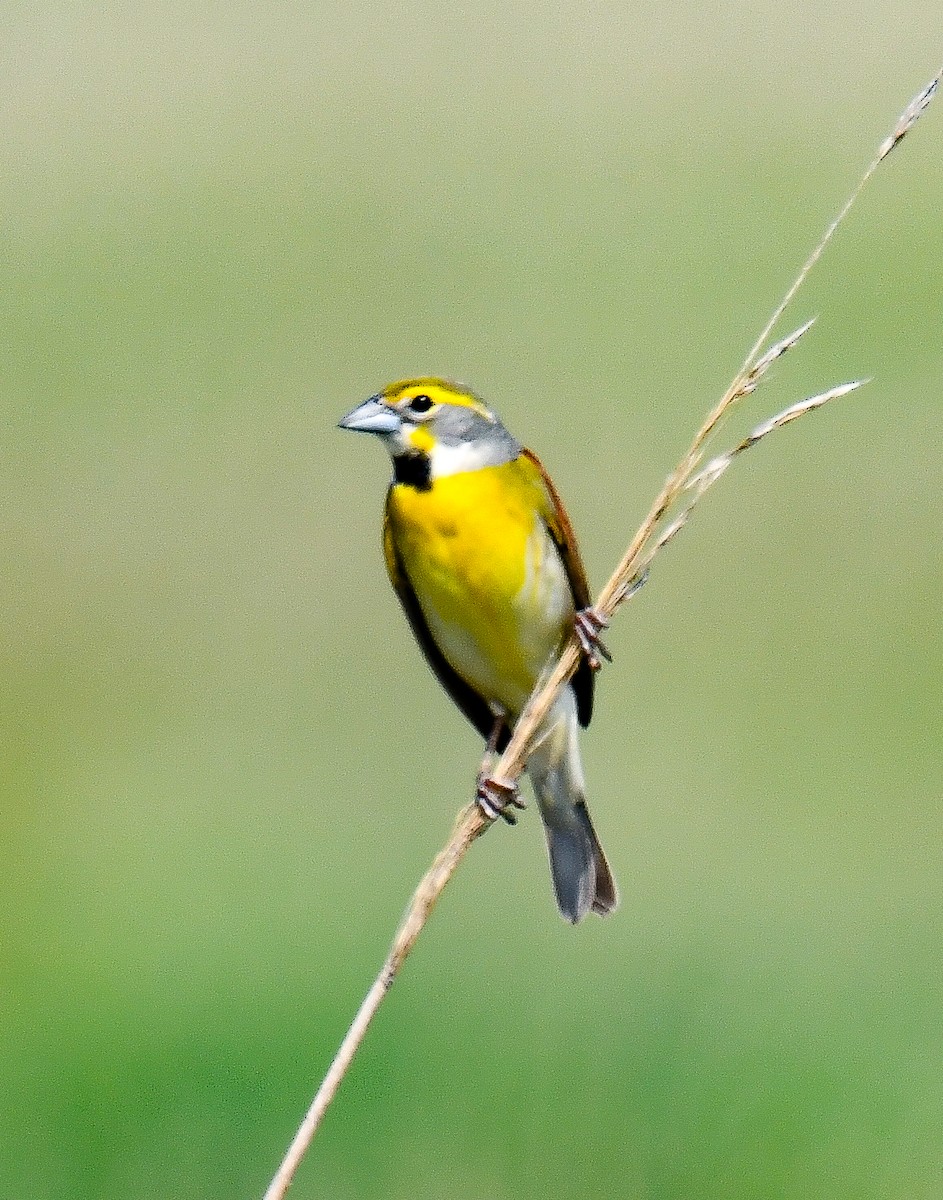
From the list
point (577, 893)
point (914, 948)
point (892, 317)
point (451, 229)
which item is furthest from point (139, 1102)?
point (451, 229)

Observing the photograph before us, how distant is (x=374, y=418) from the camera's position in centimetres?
372

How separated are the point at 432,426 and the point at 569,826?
102 centimetres

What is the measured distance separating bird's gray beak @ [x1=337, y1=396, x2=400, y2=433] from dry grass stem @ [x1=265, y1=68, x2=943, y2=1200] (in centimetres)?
102

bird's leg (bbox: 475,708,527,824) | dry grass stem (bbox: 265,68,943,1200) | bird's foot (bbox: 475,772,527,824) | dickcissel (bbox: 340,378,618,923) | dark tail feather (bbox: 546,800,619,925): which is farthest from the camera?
dark tail feather (bbox: 546,800,619,925)

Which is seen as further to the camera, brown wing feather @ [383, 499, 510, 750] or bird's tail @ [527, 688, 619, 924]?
bird's tail @ [527, 688, 619, 924]

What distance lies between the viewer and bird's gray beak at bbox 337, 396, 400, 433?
3.69m

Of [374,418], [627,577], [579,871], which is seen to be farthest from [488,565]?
[627,577]

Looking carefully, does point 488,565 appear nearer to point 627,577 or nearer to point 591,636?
point 591,636

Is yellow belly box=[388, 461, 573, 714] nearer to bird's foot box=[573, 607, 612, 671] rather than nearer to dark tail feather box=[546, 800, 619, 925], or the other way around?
bird's foot box=[573, 607, 612, 671]

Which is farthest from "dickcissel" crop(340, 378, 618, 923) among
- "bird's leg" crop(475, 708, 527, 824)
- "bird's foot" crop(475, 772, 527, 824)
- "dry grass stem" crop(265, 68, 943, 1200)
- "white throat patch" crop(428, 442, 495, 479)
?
"dry grass stem" crop(265, 68, 943, 1200)

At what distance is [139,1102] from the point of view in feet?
14.0

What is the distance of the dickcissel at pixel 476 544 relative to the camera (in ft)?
12.5

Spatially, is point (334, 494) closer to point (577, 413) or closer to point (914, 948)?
point (577, 413)

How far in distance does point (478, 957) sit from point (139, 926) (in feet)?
3.53
